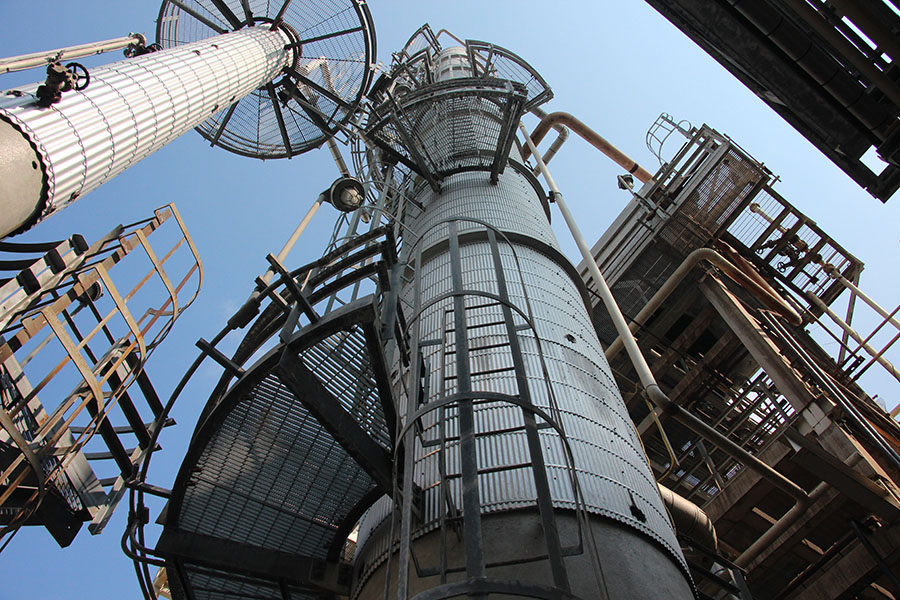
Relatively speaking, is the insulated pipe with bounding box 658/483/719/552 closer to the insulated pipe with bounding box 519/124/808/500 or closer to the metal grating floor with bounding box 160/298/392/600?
the insulated pipe with bounding box 519/124/808/500

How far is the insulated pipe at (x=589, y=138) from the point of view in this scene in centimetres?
1941

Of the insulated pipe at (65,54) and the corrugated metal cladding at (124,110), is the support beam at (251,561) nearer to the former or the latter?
the corrugated metal cladding at (124,110)

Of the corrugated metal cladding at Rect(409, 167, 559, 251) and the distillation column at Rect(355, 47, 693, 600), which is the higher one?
the corrugated metal cladding at Rect(409, 167, 559, 251)

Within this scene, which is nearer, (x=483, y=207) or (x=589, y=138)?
(x=483, y=207)

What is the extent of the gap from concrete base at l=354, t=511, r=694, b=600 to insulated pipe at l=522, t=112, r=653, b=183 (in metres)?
16.2

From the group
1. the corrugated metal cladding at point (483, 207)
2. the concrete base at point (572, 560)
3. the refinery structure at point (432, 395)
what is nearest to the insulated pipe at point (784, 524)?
the refinery structure at point (432, 395)

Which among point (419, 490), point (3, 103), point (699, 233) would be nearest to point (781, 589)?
point (699, 233)

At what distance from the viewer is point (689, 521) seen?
8.98 m

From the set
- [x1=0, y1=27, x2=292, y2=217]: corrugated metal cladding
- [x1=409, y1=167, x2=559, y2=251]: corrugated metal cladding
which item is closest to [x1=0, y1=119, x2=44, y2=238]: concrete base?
[x1=0, y1=27, x2=292, y2=217]: corrugated metal cladding

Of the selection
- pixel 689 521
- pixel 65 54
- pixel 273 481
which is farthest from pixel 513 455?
pixel 65 54

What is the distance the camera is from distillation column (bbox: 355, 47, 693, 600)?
3.86 meters

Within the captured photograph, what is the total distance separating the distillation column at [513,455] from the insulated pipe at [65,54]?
5.26 meters

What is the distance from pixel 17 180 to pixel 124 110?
96.6 inches

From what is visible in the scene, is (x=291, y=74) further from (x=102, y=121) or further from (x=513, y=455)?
(x=513, y=455)
